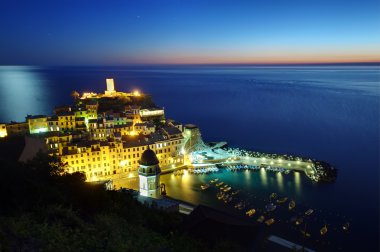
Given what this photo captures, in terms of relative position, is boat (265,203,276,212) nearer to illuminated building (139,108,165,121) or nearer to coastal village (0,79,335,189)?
coastal village (0,79,335,189)

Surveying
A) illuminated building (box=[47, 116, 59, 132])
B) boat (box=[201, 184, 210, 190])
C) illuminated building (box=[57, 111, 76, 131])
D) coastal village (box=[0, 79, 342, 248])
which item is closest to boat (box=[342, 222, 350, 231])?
coastal village (box=[0, 79, 342, 248])

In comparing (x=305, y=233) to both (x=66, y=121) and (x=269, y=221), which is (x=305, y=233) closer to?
(x=269, y=221)

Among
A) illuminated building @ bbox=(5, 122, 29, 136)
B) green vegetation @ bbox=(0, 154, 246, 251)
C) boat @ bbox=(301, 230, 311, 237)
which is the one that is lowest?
boat @ bbox=(301, 230, 311, 237)

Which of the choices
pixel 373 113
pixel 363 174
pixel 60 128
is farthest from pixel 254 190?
pixel 373 113

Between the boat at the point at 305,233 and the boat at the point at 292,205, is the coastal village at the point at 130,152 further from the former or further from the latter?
the boat at the point at 305,233

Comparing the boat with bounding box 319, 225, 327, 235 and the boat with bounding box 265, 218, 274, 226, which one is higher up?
the boat with bounding box 265, 218, 274, 226
